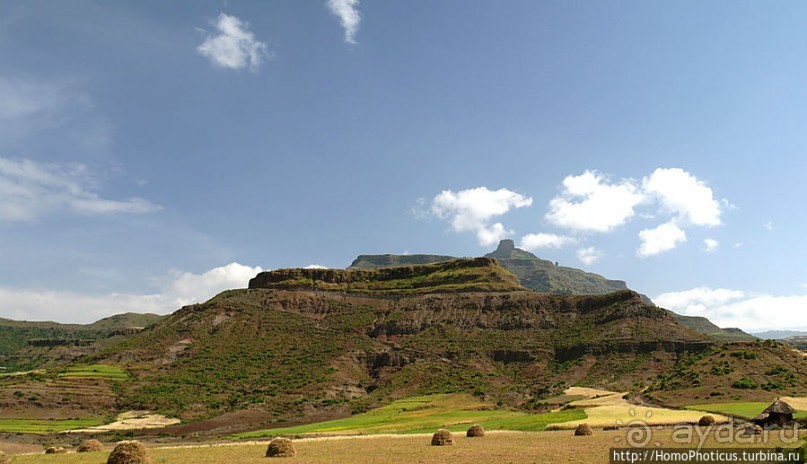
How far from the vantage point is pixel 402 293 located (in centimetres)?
17412

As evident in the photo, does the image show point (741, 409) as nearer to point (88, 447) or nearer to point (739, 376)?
point (739, 376)

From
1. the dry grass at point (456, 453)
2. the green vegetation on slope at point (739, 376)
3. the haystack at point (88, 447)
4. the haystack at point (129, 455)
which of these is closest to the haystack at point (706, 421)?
the dry grass at point (456, 453)

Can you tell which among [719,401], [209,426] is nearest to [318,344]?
[209,426]

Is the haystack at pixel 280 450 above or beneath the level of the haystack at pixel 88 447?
above

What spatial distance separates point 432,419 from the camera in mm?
70312

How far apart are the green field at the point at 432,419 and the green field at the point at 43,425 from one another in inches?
1231

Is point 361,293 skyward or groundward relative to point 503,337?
skyward

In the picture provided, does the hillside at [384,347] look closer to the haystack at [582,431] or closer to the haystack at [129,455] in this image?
the haystack at [582,431]

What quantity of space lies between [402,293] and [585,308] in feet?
183

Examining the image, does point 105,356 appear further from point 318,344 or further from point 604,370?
point 604,370

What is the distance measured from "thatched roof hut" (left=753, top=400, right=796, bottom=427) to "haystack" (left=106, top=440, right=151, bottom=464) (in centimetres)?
4584

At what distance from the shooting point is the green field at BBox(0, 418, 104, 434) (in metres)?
76.9

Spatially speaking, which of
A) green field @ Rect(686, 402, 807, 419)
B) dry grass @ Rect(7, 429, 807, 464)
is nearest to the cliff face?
green field @ Rect(686, 402, 807, 419)

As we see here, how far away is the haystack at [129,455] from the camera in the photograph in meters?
27.3
